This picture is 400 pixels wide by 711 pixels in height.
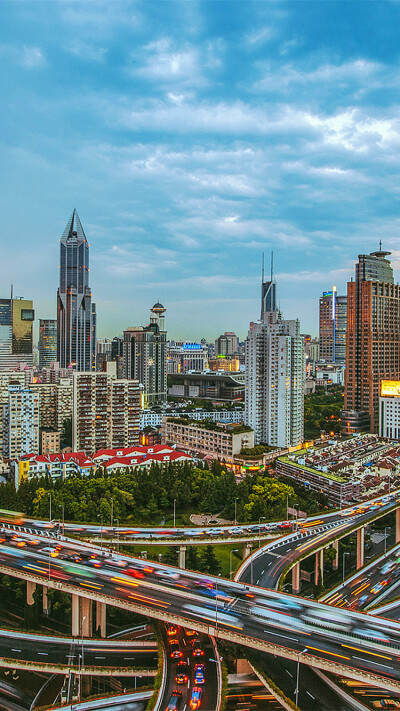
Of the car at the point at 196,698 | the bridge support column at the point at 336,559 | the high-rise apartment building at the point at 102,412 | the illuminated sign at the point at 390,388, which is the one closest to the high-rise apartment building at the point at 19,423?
the high-rise apartment building at the point at 102,412

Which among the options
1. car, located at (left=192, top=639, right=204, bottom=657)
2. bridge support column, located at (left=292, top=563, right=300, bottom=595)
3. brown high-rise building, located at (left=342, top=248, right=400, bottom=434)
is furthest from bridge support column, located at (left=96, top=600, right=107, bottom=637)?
brown high-rise building, located at (left=342, top=248, right=400, bottom=434)

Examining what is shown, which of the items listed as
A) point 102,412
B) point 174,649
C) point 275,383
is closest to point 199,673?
point 174,649

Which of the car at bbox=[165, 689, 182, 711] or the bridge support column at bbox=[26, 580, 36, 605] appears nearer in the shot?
the car at bbox=[165, 689, 182, 711]

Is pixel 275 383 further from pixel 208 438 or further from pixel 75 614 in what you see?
pixel 75 614

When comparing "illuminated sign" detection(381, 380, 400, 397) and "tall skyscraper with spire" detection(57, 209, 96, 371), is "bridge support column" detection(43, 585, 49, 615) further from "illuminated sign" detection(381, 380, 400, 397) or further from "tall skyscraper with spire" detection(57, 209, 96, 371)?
"tall skyscraper with spire" detection(57, 209, 96, 371)

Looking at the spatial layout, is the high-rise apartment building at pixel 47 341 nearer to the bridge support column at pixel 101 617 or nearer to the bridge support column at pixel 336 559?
the bridge support column at pixel 336 559

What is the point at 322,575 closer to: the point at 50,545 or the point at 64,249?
the point at 50,545

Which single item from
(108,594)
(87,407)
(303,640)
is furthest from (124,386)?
(303,640)
